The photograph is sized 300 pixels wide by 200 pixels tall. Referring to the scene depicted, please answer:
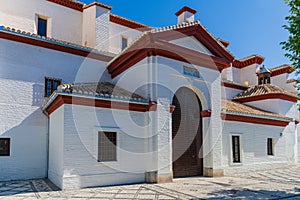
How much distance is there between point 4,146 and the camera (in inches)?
395

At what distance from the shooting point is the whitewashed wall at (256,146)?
12359 mm

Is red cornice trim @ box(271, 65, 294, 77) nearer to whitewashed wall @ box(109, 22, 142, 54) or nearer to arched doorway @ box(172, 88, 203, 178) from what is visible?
whitewashed wall @ box(109, 22, 142, 54)

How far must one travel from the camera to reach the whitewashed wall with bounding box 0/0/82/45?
39.6 feet

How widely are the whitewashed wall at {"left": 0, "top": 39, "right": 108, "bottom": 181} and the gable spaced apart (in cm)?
548

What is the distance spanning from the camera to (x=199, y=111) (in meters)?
11.5

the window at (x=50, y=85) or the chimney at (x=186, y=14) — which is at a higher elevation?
the chimney at (x=186, y=14)

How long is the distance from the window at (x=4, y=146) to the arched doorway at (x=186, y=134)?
6.45 metres

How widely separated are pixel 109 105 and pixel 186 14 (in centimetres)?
643

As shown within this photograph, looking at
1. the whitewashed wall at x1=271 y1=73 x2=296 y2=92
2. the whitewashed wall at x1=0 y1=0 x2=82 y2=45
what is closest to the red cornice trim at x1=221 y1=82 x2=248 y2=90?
the whitewashed wall at x1=271 y1=73 x2=296 y2=92

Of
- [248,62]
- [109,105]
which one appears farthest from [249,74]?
[109,105]

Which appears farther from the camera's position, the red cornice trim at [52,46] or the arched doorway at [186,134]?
the arched doorway at [186,134]

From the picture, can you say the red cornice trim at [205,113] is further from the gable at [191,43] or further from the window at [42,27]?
the window at [42,27]

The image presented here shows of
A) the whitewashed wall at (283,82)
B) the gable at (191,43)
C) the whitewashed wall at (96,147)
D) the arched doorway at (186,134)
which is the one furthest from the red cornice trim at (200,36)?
the whitewashed wall at (283,82)

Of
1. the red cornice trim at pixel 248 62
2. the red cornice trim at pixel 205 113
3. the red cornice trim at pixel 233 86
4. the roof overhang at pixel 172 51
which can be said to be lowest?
the red cornice trim at pixel 205 113
